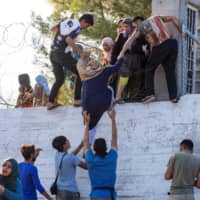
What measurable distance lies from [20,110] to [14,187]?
4139 mm

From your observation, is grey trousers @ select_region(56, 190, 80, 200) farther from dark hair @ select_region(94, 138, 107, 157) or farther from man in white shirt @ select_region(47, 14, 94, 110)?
man in white shirt @ select_region(47, 14, 94, 110)

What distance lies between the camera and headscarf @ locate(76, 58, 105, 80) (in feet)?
42.5

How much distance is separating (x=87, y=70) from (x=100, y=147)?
1820 millimetres

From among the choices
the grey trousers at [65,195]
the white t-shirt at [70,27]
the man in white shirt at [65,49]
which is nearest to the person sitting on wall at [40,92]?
the man in white shirt at [65,49]

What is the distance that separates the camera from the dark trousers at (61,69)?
1413cm

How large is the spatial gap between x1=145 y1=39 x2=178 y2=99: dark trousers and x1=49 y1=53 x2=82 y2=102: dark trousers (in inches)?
46.5

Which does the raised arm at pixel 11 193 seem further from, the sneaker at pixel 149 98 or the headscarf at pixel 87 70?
the sneaker at pixel 149 98

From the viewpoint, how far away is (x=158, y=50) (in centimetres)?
1335

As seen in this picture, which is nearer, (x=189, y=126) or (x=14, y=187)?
(x=14, y=187)

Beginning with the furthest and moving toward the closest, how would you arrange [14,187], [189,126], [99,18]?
[99,18] → [189,126] → [14,187]

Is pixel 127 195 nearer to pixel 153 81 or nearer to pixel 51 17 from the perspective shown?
pixel 153 81

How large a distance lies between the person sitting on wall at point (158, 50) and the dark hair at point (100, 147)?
2.05 metres

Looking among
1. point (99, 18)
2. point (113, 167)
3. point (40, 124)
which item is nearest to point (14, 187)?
point (113, 167)

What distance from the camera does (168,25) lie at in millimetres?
13836
